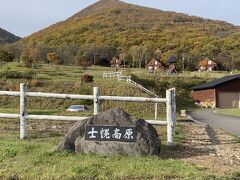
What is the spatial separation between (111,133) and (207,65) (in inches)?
3274

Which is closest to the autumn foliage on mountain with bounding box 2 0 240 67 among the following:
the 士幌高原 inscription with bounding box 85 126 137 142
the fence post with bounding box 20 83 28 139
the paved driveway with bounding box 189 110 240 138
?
the paved driveway with bounding box 189 110 240 138

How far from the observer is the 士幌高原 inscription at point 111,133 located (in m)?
8.56

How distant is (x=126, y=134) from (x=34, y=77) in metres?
39.9

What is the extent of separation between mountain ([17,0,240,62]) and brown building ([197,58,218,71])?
910cm

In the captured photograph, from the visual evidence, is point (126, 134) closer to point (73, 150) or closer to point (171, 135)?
point (73, 150)

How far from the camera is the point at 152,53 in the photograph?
104250 mm

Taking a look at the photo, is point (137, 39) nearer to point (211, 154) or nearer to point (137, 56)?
point (137, 56)

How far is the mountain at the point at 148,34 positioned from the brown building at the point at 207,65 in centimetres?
910

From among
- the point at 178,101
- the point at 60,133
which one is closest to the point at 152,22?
the point at 178,101

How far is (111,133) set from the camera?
8719 mm

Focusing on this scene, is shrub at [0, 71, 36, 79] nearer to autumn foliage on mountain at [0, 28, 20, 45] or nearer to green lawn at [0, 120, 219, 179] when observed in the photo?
green lawn at [0, 120, 219, 179]

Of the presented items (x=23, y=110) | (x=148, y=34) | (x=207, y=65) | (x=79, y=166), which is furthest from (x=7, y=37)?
(x=79, y=166)

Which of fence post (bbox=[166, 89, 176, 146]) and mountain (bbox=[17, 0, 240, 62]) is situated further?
mountain (bbox=[17, 0, 240, 62])

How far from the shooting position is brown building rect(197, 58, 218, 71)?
88.9 meters
